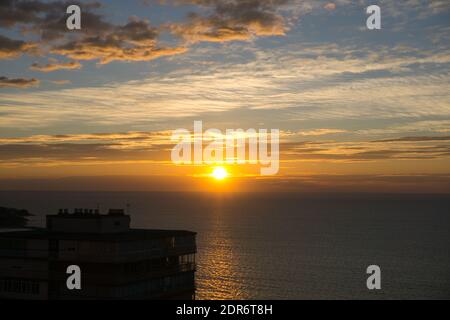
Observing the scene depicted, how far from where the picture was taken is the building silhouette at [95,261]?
1806 inches

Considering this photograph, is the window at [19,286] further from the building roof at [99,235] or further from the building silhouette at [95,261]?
the building roof at [99,235]

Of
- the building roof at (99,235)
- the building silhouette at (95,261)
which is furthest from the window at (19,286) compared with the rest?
the building roof at (99,235)

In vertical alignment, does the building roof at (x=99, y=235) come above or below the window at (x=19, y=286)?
above

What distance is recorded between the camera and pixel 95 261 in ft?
151

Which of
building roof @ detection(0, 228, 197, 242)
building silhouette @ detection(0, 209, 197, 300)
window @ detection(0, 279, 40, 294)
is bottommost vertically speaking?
window @ detection(0, 279, 40, 294)

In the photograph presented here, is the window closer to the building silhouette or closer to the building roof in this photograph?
the building silhouette

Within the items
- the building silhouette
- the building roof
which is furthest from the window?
the building roof

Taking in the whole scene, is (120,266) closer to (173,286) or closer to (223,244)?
(173,286)

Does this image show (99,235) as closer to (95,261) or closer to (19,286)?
(95,261)

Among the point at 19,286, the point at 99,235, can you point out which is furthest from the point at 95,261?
the point at 19,286

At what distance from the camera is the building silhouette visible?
45.9m
